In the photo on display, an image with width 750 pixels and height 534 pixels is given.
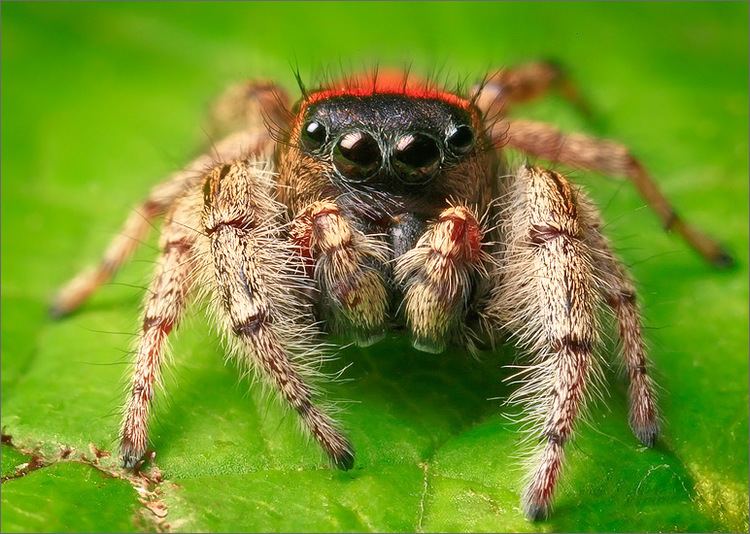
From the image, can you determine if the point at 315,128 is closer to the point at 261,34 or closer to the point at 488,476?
the point at 488,476

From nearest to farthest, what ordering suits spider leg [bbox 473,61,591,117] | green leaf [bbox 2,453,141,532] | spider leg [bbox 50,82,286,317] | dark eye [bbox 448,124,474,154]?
green leaf [bbox 2,453,141,532], dark eye [bbox 448,124,474,154], spider leg [bbox 50,82,286,317], spider leg [bbox 473,61,591,117]

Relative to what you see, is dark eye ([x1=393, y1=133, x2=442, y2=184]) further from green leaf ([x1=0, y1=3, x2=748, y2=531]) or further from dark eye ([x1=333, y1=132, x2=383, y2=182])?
green leaf ([x1=0, y1=3, x2=748, y2=531])

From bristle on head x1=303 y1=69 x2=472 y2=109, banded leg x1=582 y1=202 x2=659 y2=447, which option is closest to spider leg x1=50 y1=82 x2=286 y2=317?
bristle on head x1=303 y1=69 x2=472 y2=109

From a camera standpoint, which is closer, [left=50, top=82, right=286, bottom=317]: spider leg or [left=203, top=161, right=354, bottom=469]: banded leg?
[left=203, top=161, right=354, bottom=469]: banded leg

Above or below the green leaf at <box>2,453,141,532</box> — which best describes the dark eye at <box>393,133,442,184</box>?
above

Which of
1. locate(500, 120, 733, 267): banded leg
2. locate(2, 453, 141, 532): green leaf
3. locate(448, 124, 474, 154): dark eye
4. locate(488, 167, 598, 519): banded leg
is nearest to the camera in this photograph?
locate(2, 453, 141, 532): green leaf

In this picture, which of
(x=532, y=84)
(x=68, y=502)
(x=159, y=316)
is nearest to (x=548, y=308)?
(x=159, y=316)

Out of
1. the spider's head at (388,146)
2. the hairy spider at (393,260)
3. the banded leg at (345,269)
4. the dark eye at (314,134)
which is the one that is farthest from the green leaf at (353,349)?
the dark eye at (314,134)
